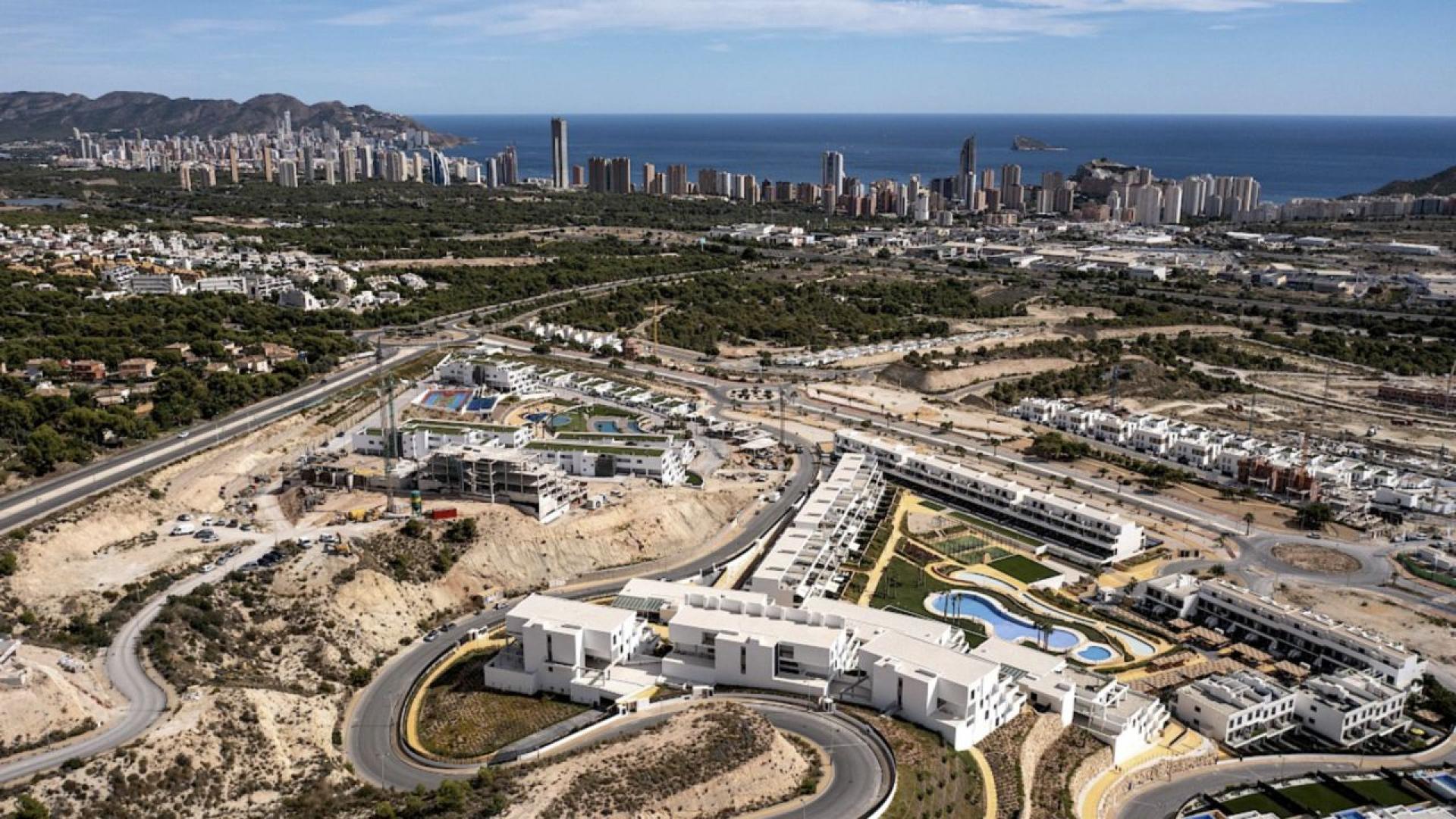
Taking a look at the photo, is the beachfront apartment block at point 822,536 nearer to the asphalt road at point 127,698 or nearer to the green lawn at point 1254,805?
the green lawn at point 1254,805

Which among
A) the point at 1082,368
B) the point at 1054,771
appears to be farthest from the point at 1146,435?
the point at 1054,771

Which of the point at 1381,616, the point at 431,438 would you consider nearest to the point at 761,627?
the point at 431,438

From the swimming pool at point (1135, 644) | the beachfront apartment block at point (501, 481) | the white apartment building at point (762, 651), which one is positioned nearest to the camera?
the white apartment building at point (762, 651)

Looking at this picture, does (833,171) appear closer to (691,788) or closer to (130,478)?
(130,478)

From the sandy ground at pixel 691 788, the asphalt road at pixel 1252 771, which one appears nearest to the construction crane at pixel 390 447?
the sandy ground at pixel 691 788

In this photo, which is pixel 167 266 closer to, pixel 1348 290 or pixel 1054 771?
pixel 1054 771

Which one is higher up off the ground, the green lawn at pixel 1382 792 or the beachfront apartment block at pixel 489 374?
the beachfront apartment block at pixel 489 374

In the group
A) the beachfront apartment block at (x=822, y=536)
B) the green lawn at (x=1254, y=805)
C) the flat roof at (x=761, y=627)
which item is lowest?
the green lawn at (x=1254, y=805)
